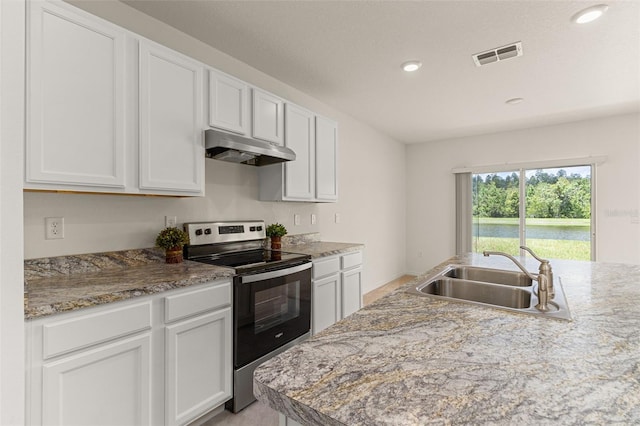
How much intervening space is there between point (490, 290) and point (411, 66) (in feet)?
6.86

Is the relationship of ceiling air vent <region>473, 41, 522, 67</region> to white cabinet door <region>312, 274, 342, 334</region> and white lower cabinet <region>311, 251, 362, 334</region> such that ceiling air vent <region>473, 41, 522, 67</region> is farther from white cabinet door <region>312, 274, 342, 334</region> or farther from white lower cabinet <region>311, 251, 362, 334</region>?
white cabinet door <region>312, 274, 342, 334</region>

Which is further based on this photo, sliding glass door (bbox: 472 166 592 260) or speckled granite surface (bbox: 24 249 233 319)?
sliding glass door (bbox: 472 166 592 260)

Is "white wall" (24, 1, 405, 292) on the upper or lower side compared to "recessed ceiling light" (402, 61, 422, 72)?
lower

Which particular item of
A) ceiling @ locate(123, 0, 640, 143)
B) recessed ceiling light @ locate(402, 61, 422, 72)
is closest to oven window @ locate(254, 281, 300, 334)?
ceiling @ locate(123, 0, 640, 143)

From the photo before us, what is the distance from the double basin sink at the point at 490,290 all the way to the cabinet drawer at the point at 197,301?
3.49 feet

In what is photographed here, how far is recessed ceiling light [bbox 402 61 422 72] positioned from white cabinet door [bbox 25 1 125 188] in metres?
2.14

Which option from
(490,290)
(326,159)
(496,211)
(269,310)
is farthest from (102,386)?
(496,211)

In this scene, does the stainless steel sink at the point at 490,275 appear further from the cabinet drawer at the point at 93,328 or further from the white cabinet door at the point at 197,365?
the cabinet drawer at the point at 93,328

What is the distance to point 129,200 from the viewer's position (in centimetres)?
199

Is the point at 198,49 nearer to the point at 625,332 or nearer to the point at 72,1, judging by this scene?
the point at 72,1

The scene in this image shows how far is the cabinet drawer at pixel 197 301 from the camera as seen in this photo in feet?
5.14

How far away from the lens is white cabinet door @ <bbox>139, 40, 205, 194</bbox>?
1.76m

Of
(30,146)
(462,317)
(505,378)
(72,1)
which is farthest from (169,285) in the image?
(72,1)

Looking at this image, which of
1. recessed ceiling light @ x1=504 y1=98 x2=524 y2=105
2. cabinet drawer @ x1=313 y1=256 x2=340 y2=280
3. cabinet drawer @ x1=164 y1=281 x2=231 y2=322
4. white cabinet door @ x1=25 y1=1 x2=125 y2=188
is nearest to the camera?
white cabinet door @ x1=25 y1=1 x2=125 y2=188
